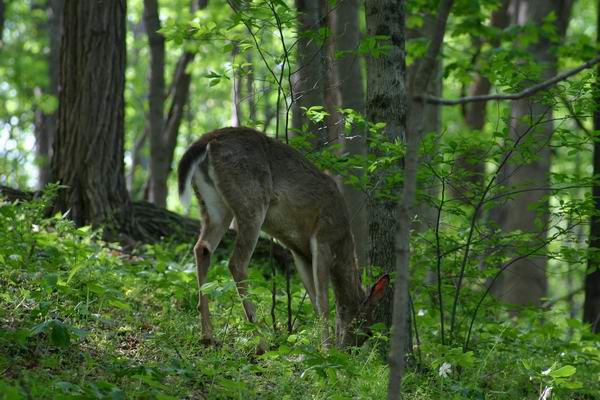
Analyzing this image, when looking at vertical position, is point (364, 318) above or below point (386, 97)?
below

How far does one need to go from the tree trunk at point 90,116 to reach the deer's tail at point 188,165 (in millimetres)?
2494

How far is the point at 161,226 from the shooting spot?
959cm

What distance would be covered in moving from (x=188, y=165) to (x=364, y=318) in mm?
1906

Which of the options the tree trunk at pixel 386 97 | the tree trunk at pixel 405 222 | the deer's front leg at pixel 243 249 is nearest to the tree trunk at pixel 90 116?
the deer's front leg at pixel 243 249

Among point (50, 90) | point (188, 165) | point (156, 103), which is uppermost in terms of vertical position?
point (50, 90)

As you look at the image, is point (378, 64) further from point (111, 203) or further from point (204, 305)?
point (111, 203)

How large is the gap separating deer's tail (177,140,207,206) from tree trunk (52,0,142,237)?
2494 millimetres

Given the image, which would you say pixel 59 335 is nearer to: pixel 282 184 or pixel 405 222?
pixel 405 222

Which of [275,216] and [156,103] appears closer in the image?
[275,216]

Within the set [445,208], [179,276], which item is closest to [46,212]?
[179,276]

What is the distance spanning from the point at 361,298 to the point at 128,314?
2.13 m

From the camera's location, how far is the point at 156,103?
11812 millimetres

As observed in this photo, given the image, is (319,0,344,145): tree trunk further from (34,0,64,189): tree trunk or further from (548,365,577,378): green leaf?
(34,0,64,189): tree trunk

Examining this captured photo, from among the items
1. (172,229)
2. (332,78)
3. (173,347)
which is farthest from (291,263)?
(173,347)
